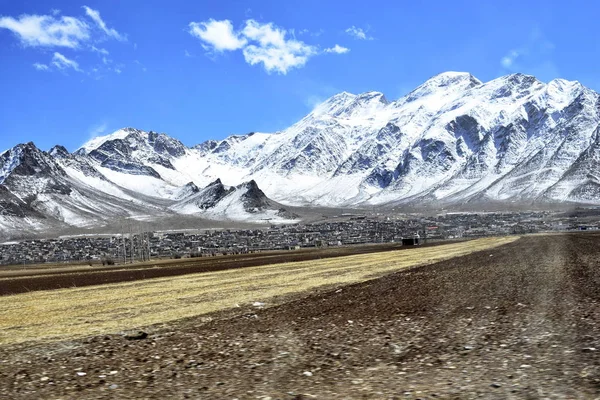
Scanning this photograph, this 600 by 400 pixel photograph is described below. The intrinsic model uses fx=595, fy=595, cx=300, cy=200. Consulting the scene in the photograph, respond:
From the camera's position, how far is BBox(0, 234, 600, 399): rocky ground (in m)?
12.1

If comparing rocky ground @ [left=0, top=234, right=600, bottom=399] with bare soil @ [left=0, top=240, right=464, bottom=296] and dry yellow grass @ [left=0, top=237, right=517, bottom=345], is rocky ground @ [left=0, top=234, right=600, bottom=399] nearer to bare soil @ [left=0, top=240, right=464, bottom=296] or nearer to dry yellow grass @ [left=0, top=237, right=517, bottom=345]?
dry yellow grass @ [left=0, top=237, right=517, bottom=345]

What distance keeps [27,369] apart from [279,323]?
8532 millimetres

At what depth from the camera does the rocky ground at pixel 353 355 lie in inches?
476

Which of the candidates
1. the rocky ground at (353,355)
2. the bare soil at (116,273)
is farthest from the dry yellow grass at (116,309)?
the bare soil at (116,273)

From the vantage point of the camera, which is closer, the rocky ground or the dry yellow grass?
the rocky ground

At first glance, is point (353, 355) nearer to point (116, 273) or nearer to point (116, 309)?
point (116, 309)

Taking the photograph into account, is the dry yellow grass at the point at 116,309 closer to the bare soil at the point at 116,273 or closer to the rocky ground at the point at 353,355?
the rocky ground at the point at 353,355

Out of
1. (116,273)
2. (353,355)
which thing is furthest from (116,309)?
(116,273)

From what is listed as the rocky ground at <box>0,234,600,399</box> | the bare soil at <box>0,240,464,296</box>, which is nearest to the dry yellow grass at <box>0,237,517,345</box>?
the rocky ground at <box>0,234,600,399</box>

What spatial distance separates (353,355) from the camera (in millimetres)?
15297

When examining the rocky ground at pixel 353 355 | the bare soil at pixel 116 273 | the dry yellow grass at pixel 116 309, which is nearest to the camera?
the rocky ground at pixel 353 355

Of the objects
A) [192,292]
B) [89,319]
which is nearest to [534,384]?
[89,319]

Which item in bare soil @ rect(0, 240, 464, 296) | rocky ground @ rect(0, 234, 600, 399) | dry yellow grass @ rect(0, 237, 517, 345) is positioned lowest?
bare soil @ rect(0, 240, 464, 296)

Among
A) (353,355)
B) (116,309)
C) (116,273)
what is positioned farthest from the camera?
(116,273)
